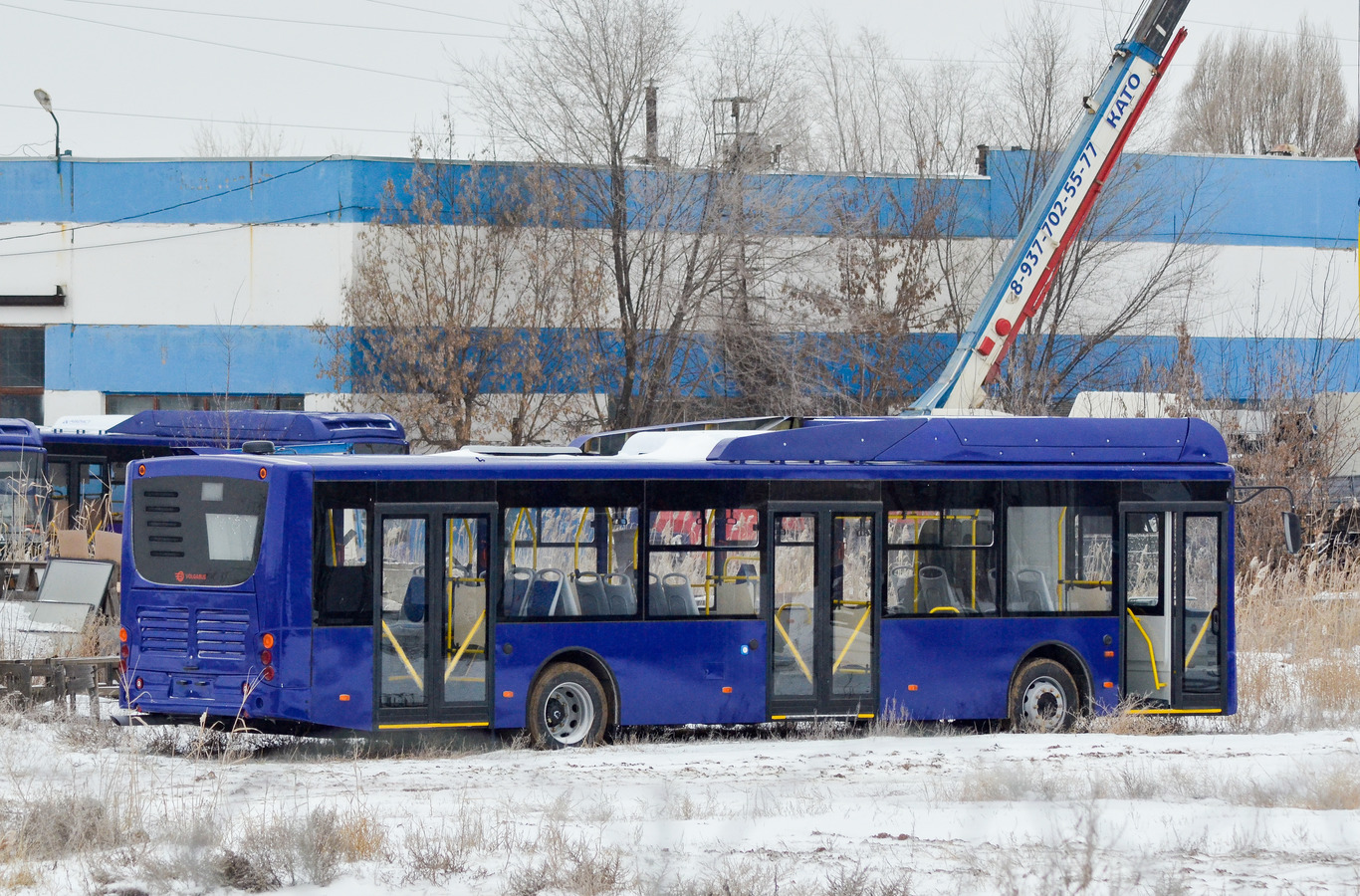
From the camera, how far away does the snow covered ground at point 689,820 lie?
288 inches

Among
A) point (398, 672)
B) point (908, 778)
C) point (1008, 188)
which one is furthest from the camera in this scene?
point (1008, 188)

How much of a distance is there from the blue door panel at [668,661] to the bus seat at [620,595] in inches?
4.1

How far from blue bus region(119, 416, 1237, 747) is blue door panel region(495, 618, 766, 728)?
0.06 feet

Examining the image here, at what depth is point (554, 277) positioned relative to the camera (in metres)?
37.2

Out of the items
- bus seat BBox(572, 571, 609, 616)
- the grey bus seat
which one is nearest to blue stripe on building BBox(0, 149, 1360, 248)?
the grey bus seat

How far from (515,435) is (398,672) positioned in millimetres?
24928

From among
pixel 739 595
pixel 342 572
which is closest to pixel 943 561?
pixel 739 595

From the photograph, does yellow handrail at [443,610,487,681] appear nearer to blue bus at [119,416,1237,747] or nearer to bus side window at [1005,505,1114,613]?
blue bus at [119,416,1237,747]

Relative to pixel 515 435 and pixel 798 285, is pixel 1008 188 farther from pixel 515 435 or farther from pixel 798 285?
pixel 515 435

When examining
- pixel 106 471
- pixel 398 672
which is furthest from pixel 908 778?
pixel 106 471

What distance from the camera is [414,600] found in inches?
482

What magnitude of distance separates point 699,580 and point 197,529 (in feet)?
14.0

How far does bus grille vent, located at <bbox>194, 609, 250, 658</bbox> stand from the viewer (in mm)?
11938

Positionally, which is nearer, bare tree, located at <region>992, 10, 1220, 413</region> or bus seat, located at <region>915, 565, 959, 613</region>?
bus seat, located at <region>915, 565, 959, 613</region>
